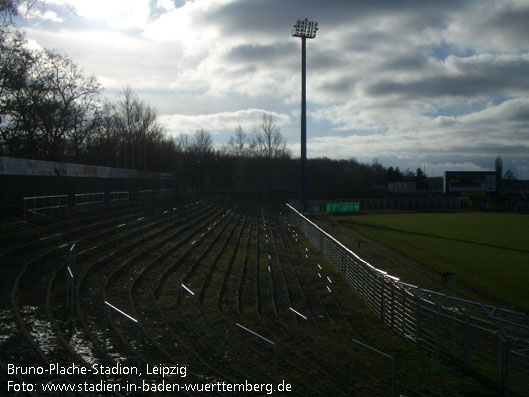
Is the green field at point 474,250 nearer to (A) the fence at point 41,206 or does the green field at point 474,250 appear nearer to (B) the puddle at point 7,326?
(B) the puddle at point 7,326

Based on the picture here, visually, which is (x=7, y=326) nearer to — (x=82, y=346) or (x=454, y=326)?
(x=82, y=346)

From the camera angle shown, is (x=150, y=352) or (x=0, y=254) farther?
(x=0, y=254)

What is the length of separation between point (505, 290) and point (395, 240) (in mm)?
17371

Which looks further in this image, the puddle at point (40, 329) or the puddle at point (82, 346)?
the puddle at point (40, 329)

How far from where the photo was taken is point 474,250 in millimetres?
30953

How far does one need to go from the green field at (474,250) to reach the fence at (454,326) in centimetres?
594

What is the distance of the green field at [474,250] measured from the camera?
65.9 ft

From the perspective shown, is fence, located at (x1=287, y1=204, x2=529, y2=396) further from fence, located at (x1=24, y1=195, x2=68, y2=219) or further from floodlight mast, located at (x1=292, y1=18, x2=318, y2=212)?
floodlight mast, located at (x1=292, y1=18, x2=318, y2=212)

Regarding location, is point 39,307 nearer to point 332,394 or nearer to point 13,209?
point 332,394

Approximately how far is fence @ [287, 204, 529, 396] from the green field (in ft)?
19.5

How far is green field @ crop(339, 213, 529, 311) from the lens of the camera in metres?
20.1

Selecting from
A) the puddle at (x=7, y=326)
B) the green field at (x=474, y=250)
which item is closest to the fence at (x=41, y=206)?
the puddle at (x=7, y=326)

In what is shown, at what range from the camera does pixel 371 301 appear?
1430 centimetres

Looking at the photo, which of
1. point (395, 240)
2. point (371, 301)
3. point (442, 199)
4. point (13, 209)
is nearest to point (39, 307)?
point (371, 301)
